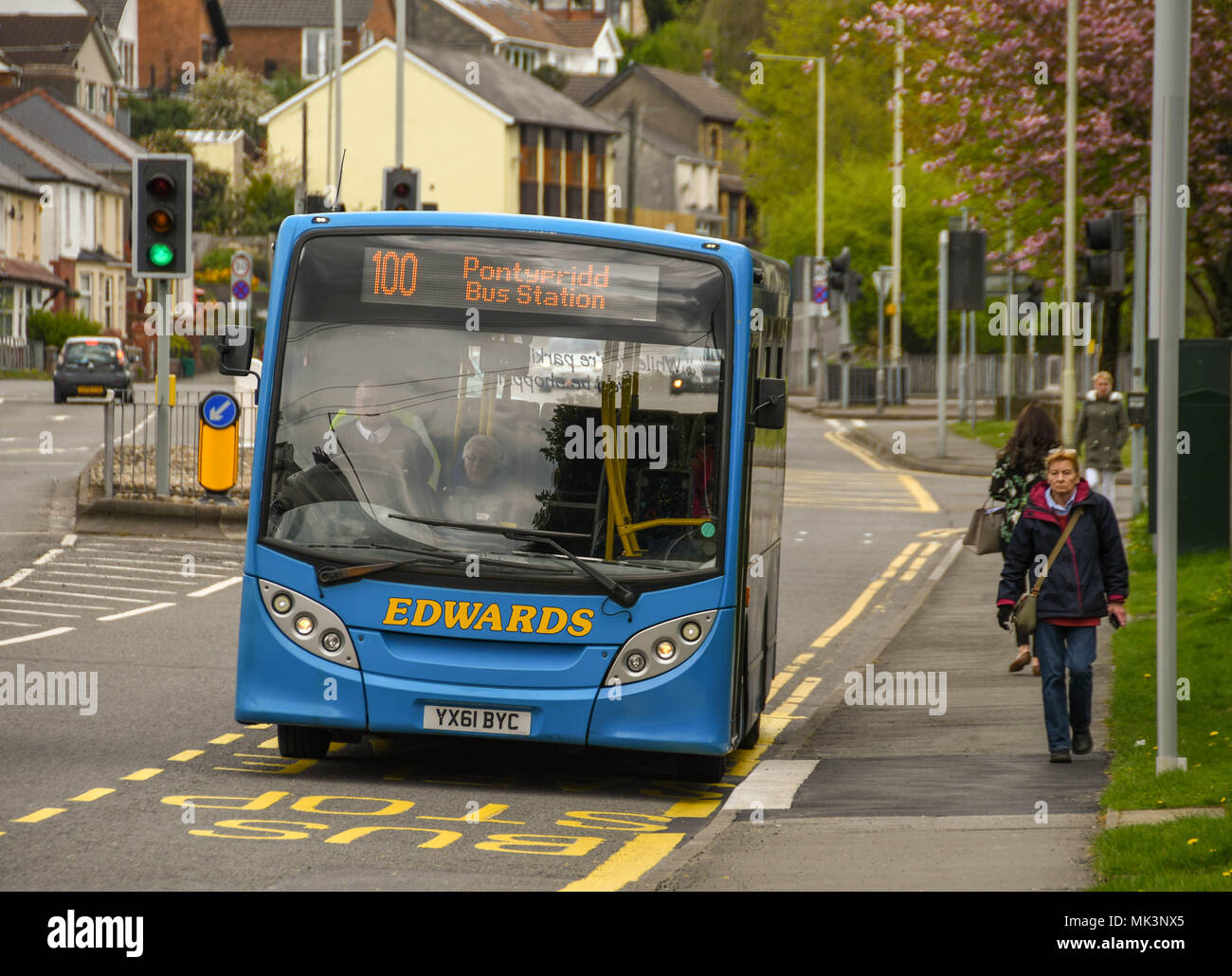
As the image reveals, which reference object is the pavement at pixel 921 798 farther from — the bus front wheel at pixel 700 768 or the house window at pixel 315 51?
the house window at pixel 315 51

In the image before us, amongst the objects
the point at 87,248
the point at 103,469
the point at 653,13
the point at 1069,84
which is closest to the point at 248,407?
the point at 103,469

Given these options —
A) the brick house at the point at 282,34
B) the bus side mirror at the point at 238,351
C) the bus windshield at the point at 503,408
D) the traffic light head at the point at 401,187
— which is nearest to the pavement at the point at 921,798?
the bus windshield at the point at 503,408

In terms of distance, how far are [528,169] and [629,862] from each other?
266ft

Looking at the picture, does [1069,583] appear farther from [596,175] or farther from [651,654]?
[596,175]

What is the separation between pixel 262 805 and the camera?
952 centimetres

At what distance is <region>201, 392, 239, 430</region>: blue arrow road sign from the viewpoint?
21.2 m

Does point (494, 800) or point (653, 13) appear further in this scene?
point (653, 13)

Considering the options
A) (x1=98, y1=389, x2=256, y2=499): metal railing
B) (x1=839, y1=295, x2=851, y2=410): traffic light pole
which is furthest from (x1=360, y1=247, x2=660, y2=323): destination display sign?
(x1=839, y1=295, x2=851, y2=410): traffic light pole

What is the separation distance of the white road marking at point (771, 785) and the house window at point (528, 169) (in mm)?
76655

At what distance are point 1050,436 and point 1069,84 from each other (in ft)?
57.2

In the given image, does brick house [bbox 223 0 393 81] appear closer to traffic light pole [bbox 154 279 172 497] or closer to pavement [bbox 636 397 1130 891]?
traffic light pole [bbox 154 279 172 497]

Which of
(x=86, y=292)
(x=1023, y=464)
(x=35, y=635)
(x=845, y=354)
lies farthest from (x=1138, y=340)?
(x=86, y=292)

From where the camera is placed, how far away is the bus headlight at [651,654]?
395 inches

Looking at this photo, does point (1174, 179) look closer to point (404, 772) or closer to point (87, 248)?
point (404, 772)
